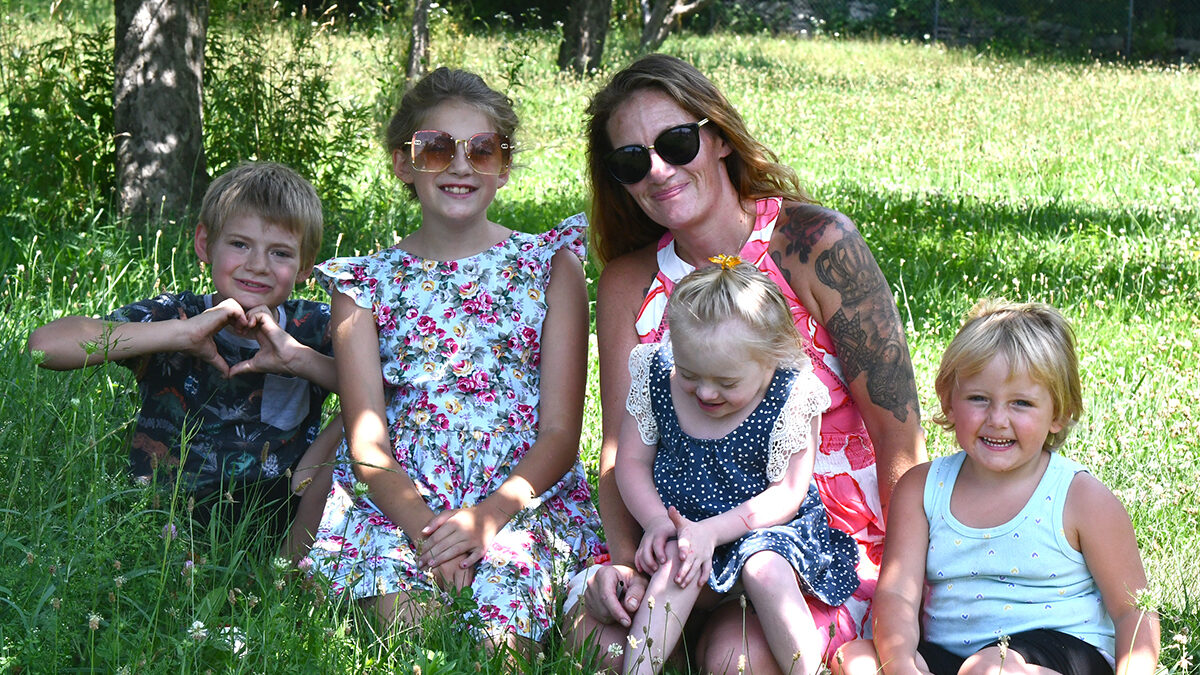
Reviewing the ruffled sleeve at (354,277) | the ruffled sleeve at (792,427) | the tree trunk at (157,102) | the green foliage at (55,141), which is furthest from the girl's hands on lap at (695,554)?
the green foliage at (55,141)

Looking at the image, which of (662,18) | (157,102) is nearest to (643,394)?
(157,102)

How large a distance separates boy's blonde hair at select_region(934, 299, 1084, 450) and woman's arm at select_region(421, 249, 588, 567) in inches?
44.0

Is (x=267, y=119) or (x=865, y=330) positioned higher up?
(x=267, y=119)

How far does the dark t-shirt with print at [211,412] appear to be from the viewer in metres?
3.62

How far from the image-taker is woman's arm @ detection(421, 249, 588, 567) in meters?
3.26

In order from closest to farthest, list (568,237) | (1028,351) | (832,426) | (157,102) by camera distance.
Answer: (1028,351)
(832,426)
(568,237)
(157,102)

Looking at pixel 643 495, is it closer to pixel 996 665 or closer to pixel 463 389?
pixel 463 389

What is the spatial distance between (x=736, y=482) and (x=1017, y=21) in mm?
25654

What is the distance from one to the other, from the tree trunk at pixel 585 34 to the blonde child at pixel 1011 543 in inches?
651

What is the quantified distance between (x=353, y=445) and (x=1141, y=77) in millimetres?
16899

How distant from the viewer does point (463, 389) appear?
3.61m

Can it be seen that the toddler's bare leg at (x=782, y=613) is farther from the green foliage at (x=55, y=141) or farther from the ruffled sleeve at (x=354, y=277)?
the green foliage at (x=55, y=141)

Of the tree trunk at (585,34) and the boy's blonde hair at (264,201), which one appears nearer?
the boy's blonde hair at (264,201)

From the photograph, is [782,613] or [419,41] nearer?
[782,613]
